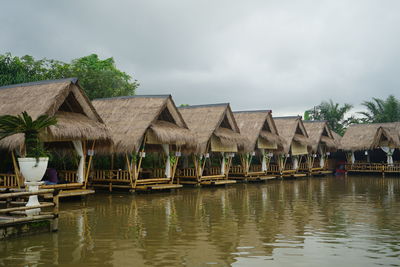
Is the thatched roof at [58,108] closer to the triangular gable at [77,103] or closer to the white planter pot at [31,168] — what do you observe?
the triangular gable at [77,103]

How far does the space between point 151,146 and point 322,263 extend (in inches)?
611

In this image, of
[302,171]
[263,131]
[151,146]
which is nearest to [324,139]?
[302,171]

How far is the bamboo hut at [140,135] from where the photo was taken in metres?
17.2

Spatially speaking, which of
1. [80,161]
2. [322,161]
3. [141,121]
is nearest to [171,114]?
[141,121]

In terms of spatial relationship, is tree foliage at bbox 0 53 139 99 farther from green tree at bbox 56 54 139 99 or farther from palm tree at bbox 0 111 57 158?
palm tree at bbox 0 111 57 158

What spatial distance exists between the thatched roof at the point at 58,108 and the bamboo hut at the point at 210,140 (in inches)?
243

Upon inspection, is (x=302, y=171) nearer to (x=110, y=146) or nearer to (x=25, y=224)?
(x=110, y=146)

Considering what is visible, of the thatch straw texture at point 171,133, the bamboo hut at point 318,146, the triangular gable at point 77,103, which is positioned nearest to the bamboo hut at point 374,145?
the bamboo hut at point 318,146

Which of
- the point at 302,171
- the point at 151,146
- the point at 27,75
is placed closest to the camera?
the point at 151,146

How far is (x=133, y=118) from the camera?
59.4ft

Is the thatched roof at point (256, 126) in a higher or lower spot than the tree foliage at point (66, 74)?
lower

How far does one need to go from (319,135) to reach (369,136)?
3995mm

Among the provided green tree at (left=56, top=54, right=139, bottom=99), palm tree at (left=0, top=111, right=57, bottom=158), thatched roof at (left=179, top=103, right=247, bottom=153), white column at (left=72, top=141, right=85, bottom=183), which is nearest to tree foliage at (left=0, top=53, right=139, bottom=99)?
→ green tree at (left=56, top=54, right=139, bottom=99)

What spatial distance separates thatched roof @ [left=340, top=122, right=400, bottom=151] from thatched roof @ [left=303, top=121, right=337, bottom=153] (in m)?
1.02
